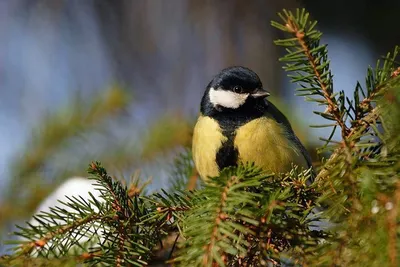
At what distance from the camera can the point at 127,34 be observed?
3.36 metres

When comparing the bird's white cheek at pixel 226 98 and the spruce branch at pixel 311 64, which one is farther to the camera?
the bird's white cheek at pixel 226 98

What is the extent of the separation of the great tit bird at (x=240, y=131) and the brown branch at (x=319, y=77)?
33cm

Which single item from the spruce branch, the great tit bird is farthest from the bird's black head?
the spruce branch

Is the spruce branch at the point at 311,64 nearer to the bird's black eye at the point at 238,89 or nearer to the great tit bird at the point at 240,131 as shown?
the great tit bird at the point at 240,131

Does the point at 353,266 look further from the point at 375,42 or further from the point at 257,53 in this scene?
the point at 375,42

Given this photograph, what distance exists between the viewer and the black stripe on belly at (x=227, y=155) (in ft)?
3.10

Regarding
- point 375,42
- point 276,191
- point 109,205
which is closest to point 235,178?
point 276,191

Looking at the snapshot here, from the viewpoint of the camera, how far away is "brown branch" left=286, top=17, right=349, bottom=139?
0.57 meters

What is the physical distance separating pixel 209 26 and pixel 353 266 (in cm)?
266

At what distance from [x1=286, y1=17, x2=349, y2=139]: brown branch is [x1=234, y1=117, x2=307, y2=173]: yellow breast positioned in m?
0.34

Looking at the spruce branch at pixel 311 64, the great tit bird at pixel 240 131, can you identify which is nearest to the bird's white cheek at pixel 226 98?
the great tit bird at pixel 240 131

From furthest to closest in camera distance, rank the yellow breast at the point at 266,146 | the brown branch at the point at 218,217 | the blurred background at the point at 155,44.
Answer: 1. the blurred background at the point at 155,44
2. the yellow breast at the point at 266,146
3. the brown branch at the point at 218,217

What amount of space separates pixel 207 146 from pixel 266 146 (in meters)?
0.11

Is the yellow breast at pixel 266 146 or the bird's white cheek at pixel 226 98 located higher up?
the bird's white cheek at pixel 226 98
